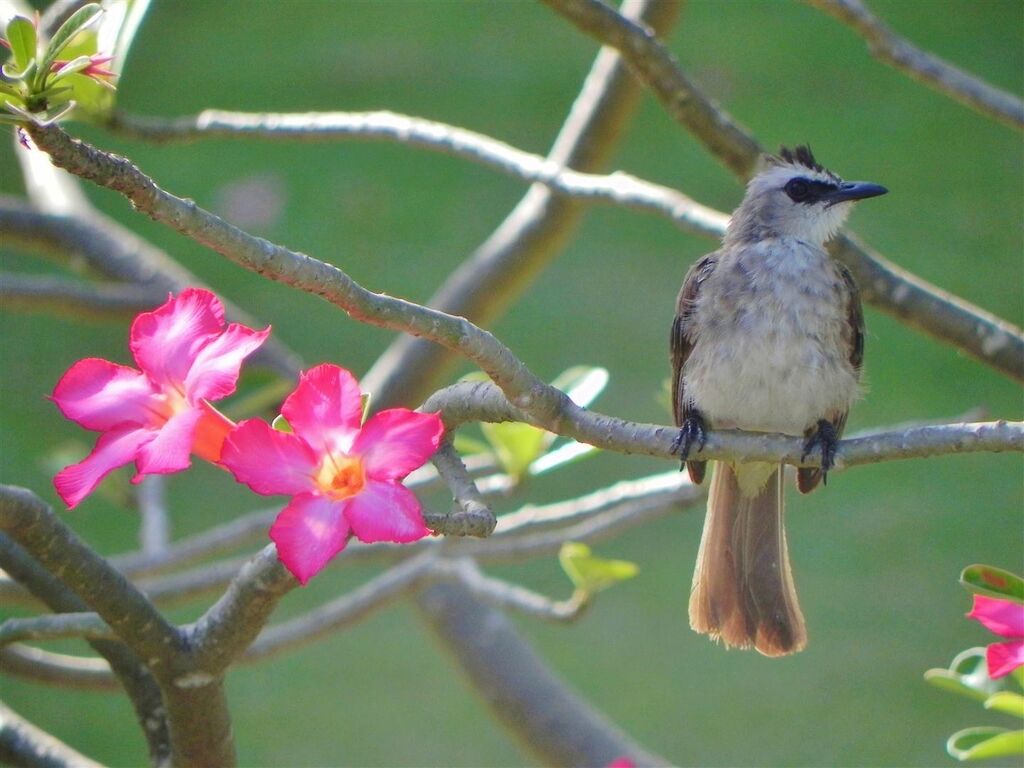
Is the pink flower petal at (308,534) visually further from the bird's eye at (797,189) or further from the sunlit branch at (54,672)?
the bird's eye at (797,189)

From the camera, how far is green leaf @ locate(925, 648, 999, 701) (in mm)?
1313

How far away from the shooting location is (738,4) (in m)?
3.80

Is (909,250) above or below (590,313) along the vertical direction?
above

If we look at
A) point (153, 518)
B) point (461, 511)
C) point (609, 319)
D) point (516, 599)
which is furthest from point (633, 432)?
point (609, 319)

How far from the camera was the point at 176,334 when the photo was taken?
97 centimetres

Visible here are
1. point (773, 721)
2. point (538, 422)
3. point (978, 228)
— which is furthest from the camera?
point (978, 228)

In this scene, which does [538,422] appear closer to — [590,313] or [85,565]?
→ [85,565]

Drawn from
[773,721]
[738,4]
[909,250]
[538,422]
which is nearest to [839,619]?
[773,721]

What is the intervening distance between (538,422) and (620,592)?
252 cm

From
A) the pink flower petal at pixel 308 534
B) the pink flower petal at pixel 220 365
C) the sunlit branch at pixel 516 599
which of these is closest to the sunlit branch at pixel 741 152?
the sunlit branch at pixel 516 599

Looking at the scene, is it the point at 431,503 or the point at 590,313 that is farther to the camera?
the point at 590,313

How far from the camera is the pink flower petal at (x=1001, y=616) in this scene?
3.45 feet

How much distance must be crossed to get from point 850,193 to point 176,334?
4.28ft

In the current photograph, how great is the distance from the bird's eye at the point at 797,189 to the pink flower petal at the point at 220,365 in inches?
50.8
